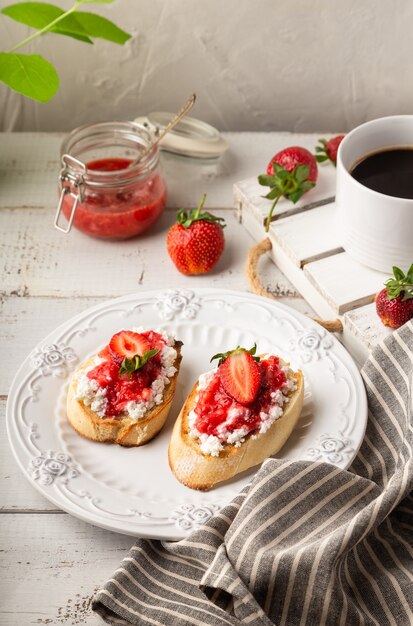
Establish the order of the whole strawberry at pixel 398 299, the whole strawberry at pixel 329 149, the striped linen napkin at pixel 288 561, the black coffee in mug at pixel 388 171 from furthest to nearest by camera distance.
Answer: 1. the whole strawberry at pixel 329 149
2. the black coffee in mug at pixel 388 171
3. the whole strawberry at pixel 398 299
4. the striped linen napkin at pixel 288 561

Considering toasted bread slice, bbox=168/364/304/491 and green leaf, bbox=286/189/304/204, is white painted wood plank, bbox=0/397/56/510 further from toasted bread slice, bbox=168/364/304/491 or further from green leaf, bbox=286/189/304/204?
green leaf, bbox=286/189/304/204

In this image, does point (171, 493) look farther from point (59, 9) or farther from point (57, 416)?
point (59, 9)

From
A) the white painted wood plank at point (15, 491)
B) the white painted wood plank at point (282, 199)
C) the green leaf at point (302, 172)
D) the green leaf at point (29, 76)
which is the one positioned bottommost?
the white painted wood plank at point (15, 491)

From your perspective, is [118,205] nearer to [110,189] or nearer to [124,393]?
[110,189]

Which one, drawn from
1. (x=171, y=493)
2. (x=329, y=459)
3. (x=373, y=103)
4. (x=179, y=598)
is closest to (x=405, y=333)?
(x=329, y=459)

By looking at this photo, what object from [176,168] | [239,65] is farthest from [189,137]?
[239,65]

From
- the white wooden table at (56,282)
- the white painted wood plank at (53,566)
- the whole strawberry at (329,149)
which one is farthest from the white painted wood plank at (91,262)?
the white painted wood plank at (53,566)

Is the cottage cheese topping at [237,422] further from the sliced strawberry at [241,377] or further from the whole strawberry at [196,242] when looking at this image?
the whole strawberry at [196,242]
